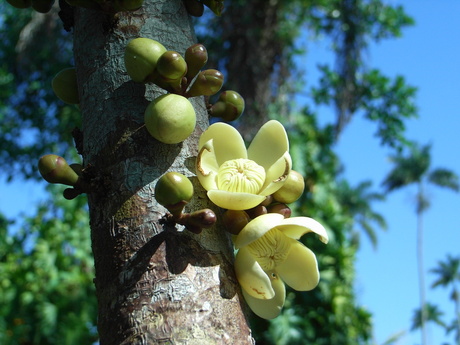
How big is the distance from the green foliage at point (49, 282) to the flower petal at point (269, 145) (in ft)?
16.3

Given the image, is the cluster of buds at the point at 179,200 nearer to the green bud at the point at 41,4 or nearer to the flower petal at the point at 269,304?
the flower petal at the point at 269,304

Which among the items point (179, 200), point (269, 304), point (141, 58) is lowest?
point (269, 304)

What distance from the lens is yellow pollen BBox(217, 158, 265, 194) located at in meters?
1.31

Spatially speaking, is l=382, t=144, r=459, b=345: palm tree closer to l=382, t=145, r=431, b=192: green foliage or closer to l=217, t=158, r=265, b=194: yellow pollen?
l=382, t=145, r=431, b=192: green foliage

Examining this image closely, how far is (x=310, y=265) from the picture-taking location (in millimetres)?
1353

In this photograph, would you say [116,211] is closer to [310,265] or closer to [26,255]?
[310,265]

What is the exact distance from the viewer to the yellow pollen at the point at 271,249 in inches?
50.9

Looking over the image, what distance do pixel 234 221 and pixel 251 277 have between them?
137mm

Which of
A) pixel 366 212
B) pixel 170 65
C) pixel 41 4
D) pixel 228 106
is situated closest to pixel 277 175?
pixel 228 106

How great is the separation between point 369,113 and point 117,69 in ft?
21.9

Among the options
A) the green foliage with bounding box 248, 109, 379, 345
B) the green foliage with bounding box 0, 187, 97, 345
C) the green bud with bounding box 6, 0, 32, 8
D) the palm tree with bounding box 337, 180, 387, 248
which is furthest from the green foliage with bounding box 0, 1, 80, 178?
the palm tree with bounding box 337, 180, 387, 248

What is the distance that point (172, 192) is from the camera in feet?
3.56

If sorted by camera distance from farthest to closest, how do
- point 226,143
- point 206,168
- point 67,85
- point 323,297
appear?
point 323,297 < point 67,85 < point 226,143 < point 206,168

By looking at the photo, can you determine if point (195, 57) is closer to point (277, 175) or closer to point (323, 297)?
point (277, 175)
